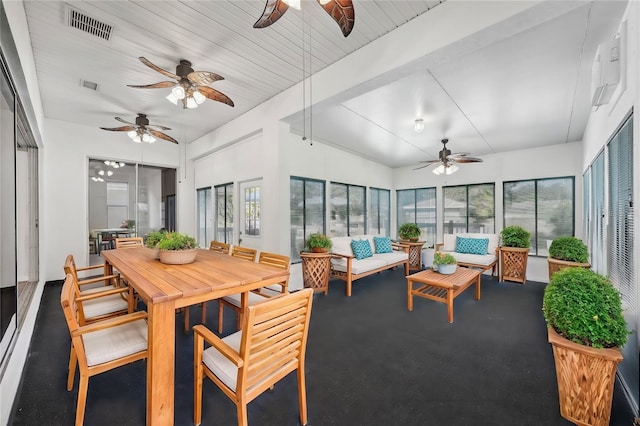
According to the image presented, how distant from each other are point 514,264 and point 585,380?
4.24m

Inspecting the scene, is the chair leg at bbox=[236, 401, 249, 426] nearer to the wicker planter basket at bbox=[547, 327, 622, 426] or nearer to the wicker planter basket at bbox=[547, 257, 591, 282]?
the wicker planter basket at bbox=[547, 327, 622, 426]

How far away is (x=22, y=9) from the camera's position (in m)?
2.17

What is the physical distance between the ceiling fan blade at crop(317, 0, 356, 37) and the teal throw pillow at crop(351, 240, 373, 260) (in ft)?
12.6

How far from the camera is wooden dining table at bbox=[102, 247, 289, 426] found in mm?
1499

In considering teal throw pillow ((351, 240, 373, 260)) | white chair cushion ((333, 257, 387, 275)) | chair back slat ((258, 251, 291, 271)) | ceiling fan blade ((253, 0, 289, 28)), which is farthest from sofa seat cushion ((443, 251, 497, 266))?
ceiling fan blade ((253, 0, 289, 28))

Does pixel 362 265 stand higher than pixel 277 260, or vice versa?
pixel 277 260

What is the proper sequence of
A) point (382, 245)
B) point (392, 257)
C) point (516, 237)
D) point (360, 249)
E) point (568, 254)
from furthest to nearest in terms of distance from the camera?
point (382, 245), point (392, 257), point (516, 237), point (360, 249), point (568, 254)

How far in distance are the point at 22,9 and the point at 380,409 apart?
166 inches

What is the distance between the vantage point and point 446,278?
11.7ft

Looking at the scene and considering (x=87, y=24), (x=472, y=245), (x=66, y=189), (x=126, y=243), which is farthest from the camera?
(x=472, y=245)

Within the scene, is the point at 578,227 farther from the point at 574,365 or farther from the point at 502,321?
the point at 574,365

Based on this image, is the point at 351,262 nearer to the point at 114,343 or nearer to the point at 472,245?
the point at 472,245

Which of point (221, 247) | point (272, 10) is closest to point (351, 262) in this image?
point (221, 247)

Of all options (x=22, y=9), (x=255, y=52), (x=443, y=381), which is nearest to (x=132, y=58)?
(x=22, y=9)
